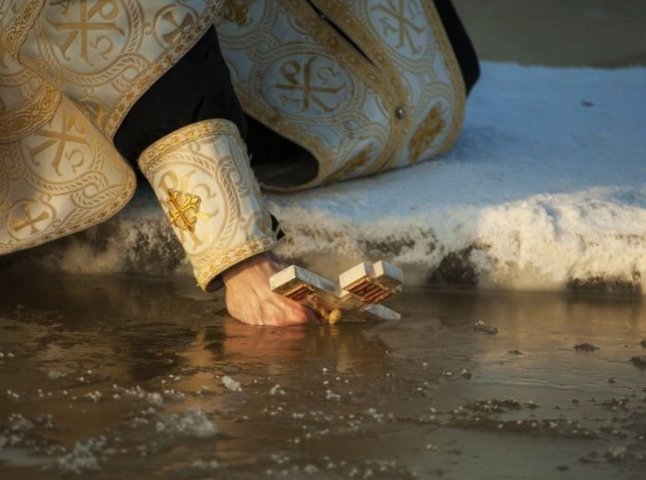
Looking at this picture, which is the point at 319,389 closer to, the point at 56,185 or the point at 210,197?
the point at 210,197

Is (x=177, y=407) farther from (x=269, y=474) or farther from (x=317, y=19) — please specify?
(x=317, y=19)

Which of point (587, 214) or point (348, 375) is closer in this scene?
point (348, 375)

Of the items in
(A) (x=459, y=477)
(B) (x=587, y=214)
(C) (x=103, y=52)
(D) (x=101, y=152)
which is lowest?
(A) (x=459, y=477)

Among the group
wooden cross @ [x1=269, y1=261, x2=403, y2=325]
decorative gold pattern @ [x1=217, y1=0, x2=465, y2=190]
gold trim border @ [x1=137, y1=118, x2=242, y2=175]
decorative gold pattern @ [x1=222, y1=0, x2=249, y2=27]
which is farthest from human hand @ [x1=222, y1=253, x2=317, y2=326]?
decorative gold pattern @ [x1=222, y1=0, x2=249, y2=27]

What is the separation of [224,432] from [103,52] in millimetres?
682

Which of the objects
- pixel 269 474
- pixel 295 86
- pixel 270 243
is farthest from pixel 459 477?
pixel 295 86

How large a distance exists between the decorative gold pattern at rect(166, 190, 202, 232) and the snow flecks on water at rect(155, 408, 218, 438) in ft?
1.45

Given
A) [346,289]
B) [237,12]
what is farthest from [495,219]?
[237,12]

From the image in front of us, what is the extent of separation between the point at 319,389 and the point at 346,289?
0.76 feet

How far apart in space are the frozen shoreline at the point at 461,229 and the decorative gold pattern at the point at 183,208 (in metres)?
0.31

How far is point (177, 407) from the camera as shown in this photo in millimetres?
→ 1899

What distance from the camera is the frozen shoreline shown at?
2.50 metres

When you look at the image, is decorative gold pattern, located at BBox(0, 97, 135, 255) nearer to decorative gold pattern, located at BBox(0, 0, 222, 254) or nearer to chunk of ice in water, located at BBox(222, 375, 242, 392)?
decorative gold pattern, located at BBox(0, 0, 222, 254)

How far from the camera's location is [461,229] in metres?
2.54
